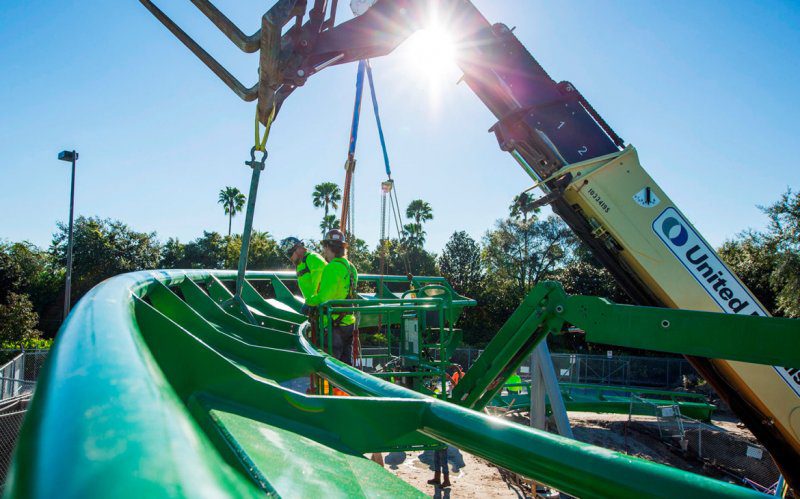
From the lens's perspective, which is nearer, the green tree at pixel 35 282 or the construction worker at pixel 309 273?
the construction worker at pixel 309 273

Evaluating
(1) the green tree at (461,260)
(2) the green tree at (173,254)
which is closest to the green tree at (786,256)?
(1) the green tree at (461,260)

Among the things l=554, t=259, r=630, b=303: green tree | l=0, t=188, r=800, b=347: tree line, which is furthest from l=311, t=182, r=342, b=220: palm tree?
l=554, t=259, r=630, b=303: green tree

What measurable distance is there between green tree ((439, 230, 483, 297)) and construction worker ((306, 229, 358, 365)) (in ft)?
123

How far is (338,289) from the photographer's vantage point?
Answer: 5.04 meters

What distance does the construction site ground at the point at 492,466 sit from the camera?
7.48 meters

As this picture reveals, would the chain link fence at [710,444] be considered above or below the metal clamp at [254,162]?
below

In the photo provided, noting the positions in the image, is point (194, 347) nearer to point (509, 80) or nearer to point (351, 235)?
point (509, 80)

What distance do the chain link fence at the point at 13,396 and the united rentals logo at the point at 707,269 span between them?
4294 mm

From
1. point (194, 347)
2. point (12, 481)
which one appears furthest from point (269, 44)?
point (12, 481)

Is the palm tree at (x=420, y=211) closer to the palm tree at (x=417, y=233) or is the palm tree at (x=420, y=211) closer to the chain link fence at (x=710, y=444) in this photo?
the palm tree at (x=417, y=233)

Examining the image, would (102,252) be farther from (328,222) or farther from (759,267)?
(759,267)

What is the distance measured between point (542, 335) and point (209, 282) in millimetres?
3313

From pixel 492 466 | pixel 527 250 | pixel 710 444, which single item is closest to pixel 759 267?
pixel 527 250

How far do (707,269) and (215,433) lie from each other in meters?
4.12
